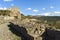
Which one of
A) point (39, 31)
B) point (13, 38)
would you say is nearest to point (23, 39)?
point (13, 38)

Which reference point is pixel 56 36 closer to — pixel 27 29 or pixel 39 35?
pixel 39 35

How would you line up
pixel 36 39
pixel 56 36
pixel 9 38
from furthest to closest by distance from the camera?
1. pixel 9 38
2. pixel 36 39
3. pixel 56 36

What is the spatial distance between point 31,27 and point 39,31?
206 cm

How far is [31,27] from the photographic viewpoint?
19297 mm

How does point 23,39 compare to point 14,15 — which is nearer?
point 23,39

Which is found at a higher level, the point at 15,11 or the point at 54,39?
the point at 15,11

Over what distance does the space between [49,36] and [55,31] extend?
73.7 inches

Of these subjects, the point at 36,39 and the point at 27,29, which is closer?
the point at 36,39

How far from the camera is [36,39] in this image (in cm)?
1667

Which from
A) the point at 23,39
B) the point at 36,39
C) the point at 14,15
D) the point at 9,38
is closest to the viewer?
the point at 36,39

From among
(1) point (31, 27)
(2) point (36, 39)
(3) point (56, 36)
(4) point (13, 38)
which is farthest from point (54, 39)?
(4) point (13, 38)

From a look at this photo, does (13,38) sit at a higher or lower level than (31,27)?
lower

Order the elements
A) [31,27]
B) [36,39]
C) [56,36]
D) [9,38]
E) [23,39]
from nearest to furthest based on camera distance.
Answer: [56,36] < [36,39] < [31,27] < [23,39] < [9,38]

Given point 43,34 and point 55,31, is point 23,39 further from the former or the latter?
point 55,31
